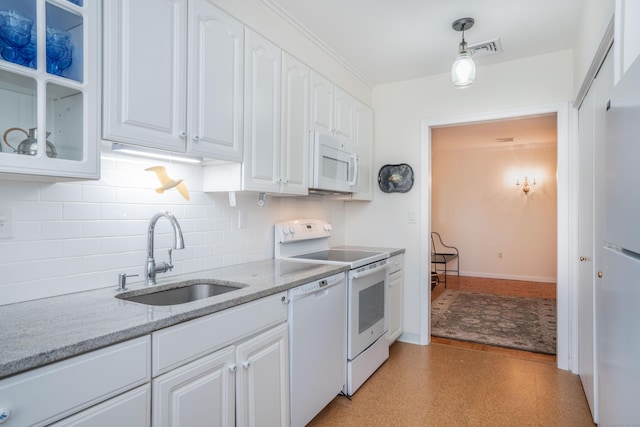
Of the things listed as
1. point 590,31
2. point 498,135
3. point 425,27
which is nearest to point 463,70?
point 425,27

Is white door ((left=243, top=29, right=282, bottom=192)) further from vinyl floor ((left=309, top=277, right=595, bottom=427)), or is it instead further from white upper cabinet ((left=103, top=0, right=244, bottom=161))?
vinyl floor ((left=309, top=277, right=595, bottom=427))

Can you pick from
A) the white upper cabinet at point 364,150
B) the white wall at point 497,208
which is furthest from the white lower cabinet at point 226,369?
the white wall at point 497,208

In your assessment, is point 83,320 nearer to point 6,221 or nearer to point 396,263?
point 6,221

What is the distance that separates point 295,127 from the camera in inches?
94.9

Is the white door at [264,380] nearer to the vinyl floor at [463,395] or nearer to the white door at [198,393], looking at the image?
the white door at [198,393]

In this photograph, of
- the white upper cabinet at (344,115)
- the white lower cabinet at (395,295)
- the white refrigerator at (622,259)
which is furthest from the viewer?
the white lower cabinet at (395,295)

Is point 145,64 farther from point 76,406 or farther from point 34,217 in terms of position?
point 76,406

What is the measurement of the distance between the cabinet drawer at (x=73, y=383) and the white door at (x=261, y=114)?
1086 millimetres

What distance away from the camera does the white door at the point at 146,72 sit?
1.35 meters

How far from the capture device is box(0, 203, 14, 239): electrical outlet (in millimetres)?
1319

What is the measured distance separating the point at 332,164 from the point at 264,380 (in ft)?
5.36

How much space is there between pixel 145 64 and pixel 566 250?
306 centimetres

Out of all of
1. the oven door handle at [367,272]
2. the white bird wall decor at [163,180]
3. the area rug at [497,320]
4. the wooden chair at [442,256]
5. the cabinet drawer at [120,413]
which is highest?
the white bird wall decor at [163,180]

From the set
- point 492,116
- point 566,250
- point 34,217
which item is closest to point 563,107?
point 492,116
